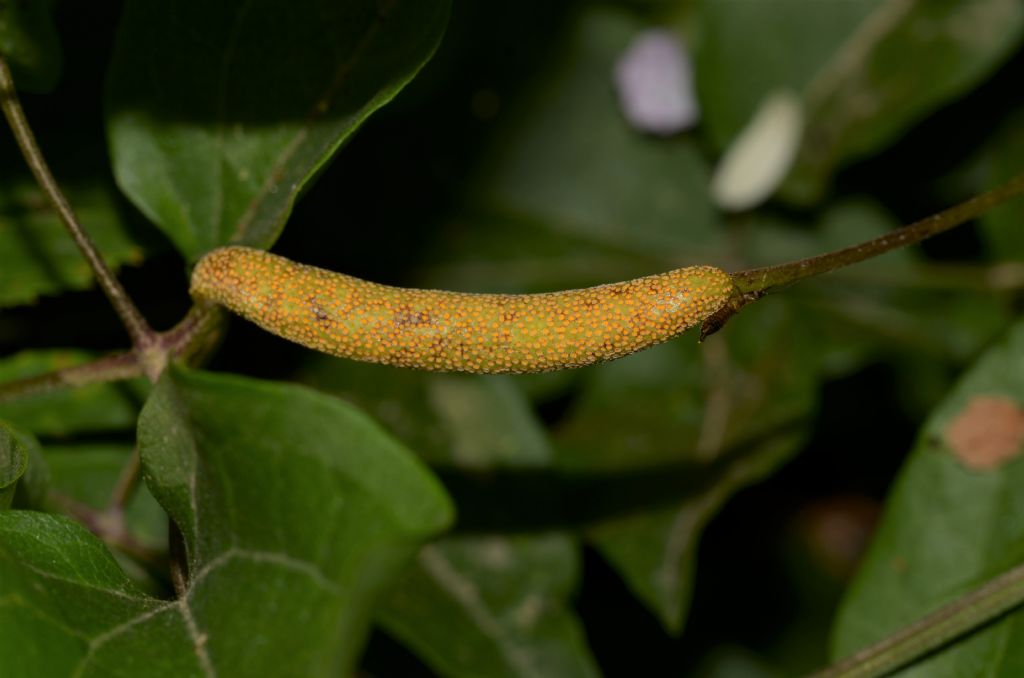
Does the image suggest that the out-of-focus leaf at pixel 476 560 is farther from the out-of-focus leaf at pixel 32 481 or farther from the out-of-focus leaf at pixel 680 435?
the out-of-focus leaf at pixel 32 481

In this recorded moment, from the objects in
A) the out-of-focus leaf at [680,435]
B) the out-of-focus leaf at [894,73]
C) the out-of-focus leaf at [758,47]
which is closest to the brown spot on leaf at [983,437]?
the out-of-focus leaf at [680,435]

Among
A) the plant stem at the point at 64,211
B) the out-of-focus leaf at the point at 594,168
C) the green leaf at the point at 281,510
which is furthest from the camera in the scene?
the out-of-focus leaf at the point at 594,168

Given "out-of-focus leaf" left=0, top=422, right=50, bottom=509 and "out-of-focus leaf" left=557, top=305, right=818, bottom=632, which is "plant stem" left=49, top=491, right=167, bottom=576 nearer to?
"out-of-focus leaf" left=0, top=422, right=50, bottom=509

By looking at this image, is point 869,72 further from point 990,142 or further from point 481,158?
point 481,158

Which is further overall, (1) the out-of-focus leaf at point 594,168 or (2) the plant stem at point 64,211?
(1) the out-of-focus leaf at point 594,168

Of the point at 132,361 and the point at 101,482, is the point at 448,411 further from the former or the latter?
the point at 132,361

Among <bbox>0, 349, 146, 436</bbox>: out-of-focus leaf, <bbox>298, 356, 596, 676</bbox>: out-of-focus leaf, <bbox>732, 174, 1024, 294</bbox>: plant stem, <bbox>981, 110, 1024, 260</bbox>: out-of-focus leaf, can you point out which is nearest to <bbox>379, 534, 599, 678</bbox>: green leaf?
<bbox>298, 356, 596, 676</bbox>: out-of-focus leaf
